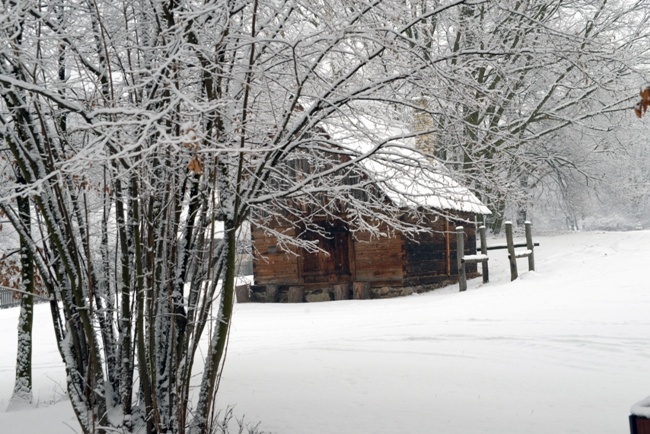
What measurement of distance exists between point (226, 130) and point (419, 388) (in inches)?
168

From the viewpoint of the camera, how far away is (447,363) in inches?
375

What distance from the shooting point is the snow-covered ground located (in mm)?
6699

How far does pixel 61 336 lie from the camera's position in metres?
6.02

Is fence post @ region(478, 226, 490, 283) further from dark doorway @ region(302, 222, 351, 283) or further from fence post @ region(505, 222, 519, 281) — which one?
dark doorway @ region(302, 222, 351, 283)

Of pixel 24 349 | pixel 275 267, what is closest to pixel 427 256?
pixel 275 267

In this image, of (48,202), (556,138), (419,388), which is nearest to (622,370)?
(419,388)

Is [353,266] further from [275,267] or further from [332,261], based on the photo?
[275,267]

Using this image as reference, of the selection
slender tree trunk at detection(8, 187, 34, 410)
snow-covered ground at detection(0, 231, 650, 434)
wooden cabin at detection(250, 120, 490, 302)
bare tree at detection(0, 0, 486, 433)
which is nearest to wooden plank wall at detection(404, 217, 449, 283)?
wooden cabin at detection(250, 120, 490, 302)

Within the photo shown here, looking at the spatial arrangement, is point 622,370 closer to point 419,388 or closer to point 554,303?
point 419,388

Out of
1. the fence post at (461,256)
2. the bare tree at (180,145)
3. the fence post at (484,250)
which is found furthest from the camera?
the fence post at (484,250)

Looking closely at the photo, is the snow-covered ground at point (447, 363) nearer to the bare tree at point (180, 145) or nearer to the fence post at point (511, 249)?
the fence post at point (511, 249)

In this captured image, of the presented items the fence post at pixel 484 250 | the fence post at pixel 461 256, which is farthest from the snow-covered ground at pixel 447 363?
the fence post at pixel 484 250

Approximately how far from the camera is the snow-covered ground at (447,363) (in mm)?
6699

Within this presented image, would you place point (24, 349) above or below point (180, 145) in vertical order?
below
